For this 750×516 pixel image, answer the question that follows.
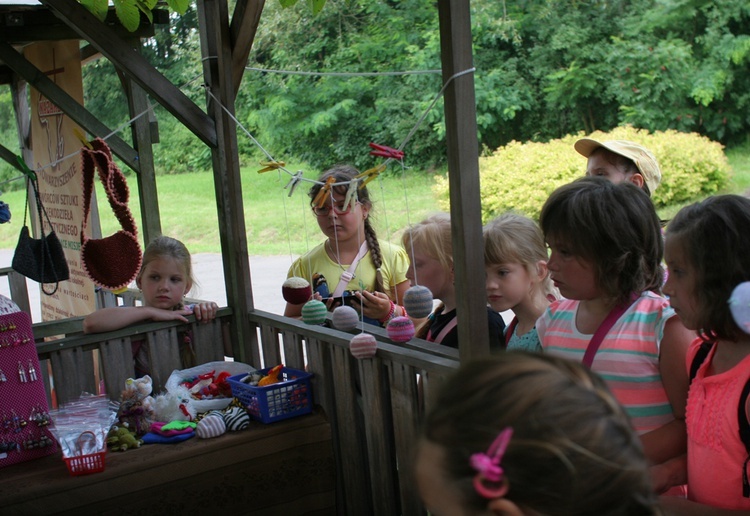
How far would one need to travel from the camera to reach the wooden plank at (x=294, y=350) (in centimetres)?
309

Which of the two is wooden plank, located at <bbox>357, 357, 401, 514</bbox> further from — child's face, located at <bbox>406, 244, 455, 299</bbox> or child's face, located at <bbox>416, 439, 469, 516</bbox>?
child's face, located at <bbox>416, 439, 469, 516</bbox>

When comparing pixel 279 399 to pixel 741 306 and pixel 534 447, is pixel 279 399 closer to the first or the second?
pixel 741 306

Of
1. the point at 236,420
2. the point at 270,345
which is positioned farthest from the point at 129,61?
the point at 236,420

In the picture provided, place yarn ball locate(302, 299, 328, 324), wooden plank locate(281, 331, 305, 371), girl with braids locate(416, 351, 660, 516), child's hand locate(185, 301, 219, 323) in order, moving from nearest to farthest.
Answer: girl with braids locate(416, 351, 660, 516) < yarn ball locate(302, 299, 328, 324) < wooden plank locate(281, 331, 305, 371) < child's hand locate(185, 301, 219, 323)

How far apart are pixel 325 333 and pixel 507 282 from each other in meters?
0.79

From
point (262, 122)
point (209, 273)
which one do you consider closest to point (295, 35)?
point (262, 122)

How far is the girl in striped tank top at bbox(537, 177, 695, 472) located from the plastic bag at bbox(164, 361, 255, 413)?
1517 millimetres

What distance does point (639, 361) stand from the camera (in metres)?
1.78

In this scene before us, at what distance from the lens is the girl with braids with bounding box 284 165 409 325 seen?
10.0 feet

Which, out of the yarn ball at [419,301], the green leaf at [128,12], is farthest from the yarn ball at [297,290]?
the green leaf at [128,12]

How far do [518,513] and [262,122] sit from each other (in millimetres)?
14600

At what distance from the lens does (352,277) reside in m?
3.12

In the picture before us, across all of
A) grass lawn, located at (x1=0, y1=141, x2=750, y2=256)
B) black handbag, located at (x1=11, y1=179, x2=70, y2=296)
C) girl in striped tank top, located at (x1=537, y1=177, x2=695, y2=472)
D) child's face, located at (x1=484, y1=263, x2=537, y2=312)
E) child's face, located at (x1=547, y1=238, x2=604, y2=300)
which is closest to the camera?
girl in striped tank top, located at (x1=537, y1=177, x2=695, y2=472)

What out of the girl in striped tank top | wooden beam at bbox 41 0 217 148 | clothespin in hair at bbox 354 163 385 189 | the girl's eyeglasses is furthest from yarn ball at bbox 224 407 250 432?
the girl in striped tank top
